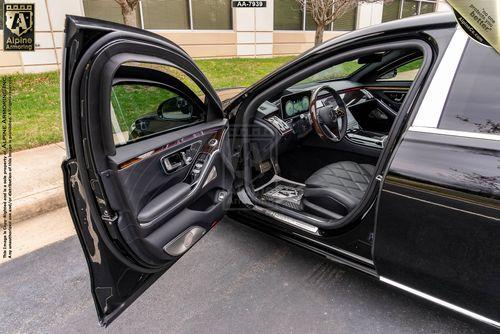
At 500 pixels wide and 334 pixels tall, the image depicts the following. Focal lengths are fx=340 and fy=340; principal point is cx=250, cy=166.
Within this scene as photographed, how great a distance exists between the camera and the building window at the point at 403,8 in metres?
14.4

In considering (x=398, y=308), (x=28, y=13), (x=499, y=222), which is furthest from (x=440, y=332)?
(x=28, y=13)

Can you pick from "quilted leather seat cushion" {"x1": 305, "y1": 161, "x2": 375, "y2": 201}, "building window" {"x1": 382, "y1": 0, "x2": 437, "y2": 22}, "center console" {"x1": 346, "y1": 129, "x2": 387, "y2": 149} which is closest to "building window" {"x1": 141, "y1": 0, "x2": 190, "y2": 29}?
"center console" {"x1": 346, "y1": 129, "x2": 387, "y2": 149}

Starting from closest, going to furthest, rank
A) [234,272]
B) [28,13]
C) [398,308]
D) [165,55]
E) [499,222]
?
[499,222] < [165,55] < [398,308] < [234,272] < [28,13]

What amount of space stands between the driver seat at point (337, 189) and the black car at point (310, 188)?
0.01 meters

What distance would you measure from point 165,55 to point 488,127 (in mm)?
1458

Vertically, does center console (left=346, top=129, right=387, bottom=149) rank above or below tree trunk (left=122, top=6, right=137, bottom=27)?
below

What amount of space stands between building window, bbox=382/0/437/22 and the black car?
48.0 feet

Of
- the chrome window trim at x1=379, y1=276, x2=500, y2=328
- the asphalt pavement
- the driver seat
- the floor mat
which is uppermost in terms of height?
the driver seat

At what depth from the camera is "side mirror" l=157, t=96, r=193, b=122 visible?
204 cm

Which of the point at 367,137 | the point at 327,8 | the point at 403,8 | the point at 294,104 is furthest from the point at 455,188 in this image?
the point at 403,8

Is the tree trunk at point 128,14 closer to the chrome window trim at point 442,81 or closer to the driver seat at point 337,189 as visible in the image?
the driver seat at point 337,189

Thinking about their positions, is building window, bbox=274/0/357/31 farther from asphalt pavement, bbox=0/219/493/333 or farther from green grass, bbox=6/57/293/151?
asphalt pavement, bbox=0/219/493/333

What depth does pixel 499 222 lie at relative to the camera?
130 centimetres

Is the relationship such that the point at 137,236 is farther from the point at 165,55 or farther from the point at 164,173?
the point at 165,55
